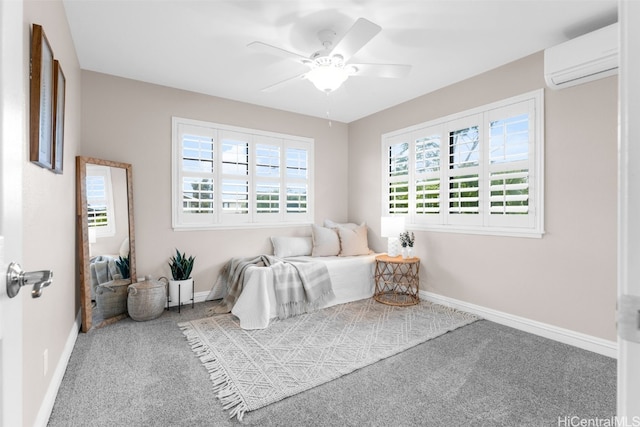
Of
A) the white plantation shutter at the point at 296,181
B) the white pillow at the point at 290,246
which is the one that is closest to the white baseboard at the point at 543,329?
the white pillow at the point at 290,246

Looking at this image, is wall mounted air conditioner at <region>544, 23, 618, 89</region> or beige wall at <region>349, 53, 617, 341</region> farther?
beige wall at <region>349, 53, 617, 341</region>

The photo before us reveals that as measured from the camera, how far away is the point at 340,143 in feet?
16.9

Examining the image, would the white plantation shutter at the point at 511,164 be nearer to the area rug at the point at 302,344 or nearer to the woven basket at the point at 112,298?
the area rug at the point at 302,344

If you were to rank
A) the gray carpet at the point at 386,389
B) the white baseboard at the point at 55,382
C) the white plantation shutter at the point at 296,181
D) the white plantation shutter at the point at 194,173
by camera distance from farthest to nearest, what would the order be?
1. the white plantation shutter at the point at 296,181
2. the white plantation shutter at the point at 194,173
3. the gray carpet at the point at 386,389
4. the white baseboard at the point at 55,382

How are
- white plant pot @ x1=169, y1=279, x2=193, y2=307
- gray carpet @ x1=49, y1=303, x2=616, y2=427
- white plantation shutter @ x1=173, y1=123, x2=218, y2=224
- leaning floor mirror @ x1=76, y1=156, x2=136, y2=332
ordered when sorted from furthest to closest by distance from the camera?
white plantation shutter @ x1=173, y1=123, x2=218, y2=224 → white plant pot @ x1=169, y1=279, x2=193, y2=307 → leaning floor mirror @ x1=76, y1=156, x2=136, y2=332 → gray carpet @ x1=49, y1=303, x2=616, y2=427

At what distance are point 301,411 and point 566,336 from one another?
2414mm

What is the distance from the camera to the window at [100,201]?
3.06 m

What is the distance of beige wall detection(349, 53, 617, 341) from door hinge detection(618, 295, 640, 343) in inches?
104

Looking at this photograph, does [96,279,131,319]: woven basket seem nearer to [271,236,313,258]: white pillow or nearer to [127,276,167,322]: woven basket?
[127,276,167,322]: woven basket

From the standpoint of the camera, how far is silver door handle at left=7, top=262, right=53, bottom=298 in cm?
66

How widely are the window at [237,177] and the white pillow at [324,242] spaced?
1.27 ft

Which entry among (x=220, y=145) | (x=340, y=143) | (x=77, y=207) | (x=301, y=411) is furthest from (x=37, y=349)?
(x=340, y=143)

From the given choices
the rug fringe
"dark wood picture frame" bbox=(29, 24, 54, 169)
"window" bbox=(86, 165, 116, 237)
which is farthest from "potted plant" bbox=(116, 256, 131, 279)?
"dark wood picture frame" bbox=(29, 24, 54, 169)

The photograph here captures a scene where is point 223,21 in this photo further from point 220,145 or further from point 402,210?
point 402,210
